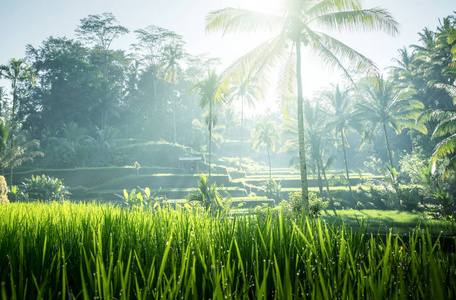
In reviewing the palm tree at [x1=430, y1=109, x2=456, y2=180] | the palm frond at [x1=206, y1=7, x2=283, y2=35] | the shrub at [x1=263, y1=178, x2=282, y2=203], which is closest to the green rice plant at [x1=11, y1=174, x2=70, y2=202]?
the palm frond at [x1=206, y1=7, x2=283, y2=35]

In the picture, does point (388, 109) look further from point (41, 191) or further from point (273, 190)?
point (41, 191)

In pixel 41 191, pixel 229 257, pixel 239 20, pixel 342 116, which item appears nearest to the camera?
pixel 229 257

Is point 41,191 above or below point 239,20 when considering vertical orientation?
below

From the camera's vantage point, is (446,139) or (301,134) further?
(446,139)

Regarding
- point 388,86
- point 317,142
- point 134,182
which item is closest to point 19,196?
point 134,182

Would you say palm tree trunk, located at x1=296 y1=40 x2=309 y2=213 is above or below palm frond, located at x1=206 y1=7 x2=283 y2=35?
below

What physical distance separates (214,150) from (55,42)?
26.7m

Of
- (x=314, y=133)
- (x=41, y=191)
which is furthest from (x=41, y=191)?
(x=314, y=133)

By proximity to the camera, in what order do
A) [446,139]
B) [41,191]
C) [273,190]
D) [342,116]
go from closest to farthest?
[446,139]
[41,191]
[273,190]
[342,116]

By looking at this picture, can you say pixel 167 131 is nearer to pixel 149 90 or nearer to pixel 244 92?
pixel 149 90

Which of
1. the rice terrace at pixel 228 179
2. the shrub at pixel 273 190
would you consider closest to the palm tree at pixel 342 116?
the rice terrace at pixel 228 179

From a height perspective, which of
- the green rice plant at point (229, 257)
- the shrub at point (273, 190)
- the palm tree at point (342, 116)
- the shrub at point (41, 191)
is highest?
Answer: the palm tree at point (342, 116)

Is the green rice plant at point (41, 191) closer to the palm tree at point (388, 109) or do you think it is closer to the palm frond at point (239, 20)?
the palm frond at point (239, 20)

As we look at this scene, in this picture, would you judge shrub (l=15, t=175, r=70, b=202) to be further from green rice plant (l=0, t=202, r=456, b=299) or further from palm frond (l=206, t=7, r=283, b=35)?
green rice plant (l=0, t=202, r=456, b=299)
